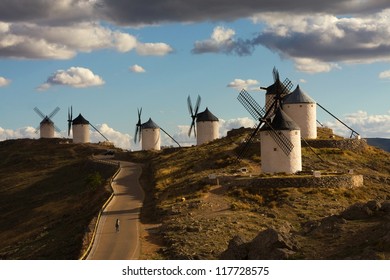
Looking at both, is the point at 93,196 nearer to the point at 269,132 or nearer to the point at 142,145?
the point at 269,132

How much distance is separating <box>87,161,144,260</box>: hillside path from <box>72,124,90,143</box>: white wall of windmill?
145 feet

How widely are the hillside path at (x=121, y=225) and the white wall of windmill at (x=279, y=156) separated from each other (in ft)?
37.1

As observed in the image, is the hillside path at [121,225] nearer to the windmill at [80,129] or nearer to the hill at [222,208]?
the hill at [222,208]

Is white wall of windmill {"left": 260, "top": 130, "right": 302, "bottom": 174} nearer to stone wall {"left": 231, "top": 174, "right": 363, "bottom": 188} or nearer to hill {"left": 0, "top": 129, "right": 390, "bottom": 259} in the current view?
hill {"left": 0, "top": 129, "right": 390, "bottom": 259}

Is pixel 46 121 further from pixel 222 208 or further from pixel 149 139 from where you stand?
pixel 222 208

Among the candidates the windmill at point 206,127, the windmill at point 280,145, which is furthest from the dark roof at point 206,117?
the windmill at point 280,145

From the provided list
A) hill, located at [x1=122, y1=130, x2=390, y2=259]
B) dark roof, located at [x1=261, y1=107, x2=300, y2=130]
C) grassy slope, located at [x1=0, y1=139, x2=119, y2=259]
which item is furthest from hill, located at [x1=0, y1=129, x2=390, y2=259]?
dark roof, located at [x1=261, y1=107, x2=300, y2=130]

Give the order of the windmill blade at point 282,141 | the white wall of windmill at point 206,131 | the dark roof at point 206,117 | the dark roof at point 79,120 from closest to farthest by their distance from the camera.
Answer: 1. the windmill blade at point 282,141
2. the white wall of windmill at point 206,131
3. the dark roof at point 206,117
4. the dark roof at point 79,120

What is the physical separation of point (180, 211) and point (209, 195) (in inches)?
183

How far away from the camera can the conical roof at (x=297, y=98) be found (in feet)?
220

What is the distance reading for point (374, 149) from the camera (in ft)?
226

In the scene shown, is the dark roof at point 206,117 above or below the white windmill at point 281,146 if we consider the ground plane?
above

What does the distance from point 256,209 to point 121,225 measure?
973cm
